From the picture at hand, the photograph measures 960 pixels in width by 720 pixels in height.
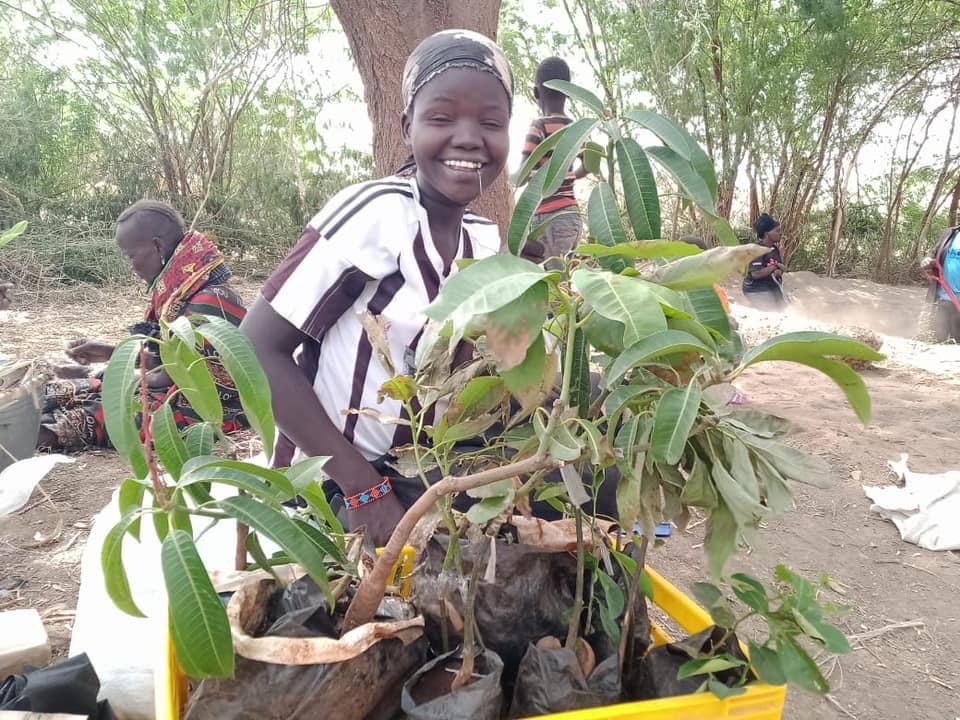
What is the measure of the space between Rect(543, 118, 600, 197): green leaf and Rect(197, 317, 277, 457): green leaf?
411 mm

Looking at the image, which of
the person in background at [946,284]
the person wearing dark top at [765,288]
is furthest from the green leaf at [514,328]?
the person wearing dark top at [765,288]

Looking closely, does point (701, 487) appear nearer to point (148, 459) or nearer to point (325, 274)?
point (148, 459)

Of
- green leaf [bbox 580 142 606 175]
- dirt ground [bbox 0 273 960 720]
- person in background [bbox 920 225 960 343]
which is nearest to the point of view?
green leaf [bbox 580 142 606 175]

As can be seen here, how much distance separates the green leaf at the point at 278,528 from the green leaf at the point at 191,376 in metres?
0.15

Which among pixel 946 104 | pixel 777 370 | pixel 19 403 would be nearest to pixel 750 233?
pixel 946 104

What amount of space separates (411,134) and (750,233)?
9.85 meters

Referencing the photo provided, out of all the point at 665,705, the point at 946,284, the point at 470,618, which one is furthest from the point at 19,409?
the point at 946,284

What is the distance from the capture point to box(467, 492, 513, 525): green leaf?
77cm

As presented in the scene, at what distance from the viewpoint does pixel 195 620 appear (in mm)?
710

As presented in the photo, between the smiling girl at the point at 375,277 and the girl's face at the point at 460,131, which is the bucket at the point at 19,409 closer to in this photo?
the smiling girl at the point at 375,277

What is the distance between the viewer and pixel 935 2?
8648mm

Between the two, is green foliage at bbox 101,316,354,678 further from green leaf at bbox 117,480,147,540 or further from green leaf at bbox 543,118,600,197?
green leaf at bbox 543,118,600,197

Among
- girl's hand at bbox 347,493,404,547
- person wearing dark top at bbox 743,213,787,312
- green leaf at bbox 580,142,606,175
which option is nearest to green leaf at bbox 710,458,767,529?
green leaf at bbox 580,142,606,175

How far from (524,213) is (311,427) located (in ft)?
2.34
